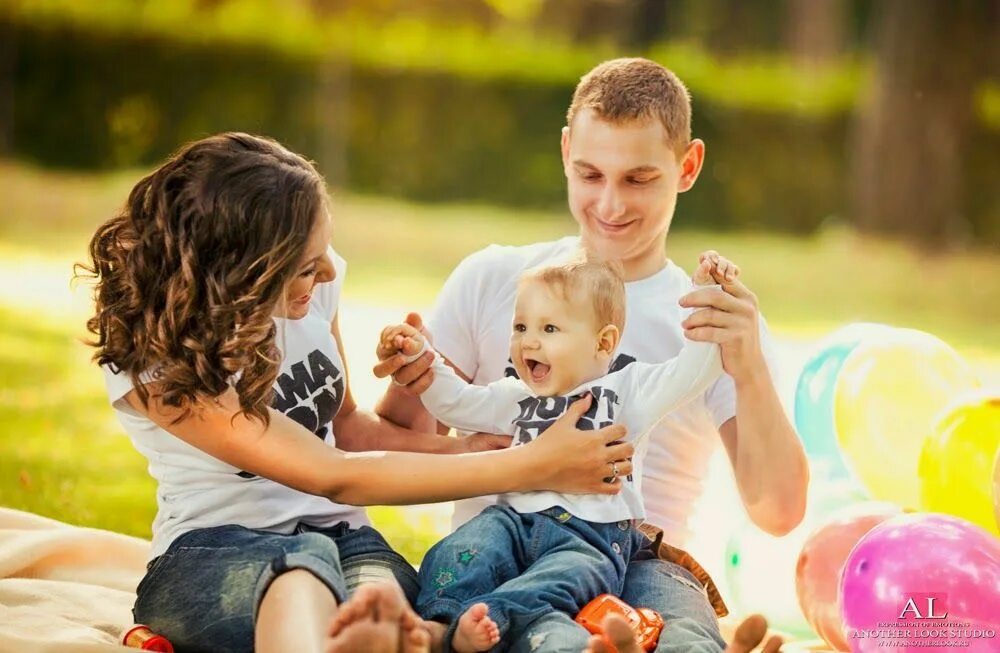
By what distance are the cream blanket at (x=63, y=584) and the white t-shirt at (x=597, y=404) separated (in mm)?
762

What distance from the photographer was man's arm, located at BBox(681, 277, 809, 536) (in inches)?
99.7

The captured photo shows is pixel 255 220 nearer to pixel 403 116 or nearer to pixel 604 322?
pixel 604 322

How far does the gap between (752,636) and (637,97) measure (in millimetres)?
1185

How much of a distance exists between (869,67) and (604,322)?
38.7 feet

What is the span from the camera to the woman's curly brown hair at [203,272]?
7.69 ft

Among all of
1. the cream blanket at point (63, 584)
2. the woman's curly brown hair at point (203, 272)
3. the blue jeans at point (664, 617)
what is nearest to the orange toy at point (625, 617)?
the blue jeans at point (664, 617)

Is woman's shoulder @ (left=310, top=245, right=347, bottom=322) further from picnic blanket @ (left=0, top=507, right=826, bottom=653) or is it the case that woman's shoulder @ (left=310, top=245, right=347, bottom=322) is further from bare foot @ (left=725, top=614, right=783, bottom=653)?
bare foot @ (left=725, top=614, right=783, bottom=653)

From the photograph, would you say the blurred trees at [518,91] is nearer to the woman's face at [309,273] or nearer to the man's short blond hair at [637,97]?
the man's short blond hair at [637,97]

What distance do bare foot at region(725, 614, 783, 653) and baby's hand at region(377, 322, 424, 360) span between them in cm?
82

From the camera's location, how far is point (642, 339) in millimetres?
2893

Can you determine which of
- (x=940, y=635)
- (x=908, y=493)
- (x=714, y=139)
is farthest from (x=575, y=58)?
(x=940, y=635)

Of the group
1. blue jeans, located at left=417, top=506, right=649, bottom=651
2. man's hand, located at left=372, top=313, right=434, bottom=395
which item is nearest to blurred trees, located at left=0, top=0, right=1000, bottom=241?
man's hand, located at left=372, top=313, right=434, bottom=395

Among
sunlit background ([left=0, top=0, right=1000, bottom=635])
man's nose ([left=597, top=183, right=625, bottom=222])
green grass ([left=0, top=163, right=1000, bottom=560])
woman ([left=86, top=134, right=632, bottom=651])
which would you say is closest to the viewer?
woman ([left=86, top=134, right=632, bottom=651])

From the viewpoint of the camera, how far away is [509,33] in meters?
13.8
